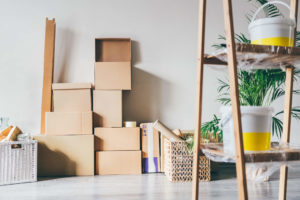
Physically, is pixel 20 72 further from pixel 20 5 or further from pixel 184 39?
pixel 184 39

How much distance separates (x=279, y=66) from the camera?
125 centimetres

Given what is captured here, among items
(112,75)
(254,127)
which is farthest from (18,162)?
(254,127)

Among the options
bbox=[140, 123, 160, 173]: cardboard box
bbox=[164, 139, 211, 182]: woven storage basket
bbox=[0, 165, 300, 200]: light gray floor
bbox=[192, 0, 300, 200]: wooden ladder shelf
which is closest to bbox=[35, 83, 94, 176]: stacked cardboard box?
bbox=[0, 165, 300, 200]: light gray floor

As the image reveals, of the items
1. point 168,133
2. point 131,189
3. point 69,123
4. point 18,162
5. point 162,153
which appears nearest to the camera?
point 131,189

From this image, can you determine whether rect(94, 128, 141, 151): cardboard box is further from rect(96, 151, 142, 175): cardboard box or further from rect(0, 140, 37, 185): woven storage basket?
rect(0, 140, 37, 185): woven storage basket

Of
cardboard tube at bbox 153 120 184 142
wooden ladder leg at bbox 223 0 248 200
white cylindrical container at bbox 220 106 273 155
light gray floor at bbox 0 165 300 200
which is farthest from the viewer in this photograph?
cardboard tube at bbox 153 120 184 142

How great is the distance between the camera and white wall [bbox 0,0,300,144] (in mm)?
2645

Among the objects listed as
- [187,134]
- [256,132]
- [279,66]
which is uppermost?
[279,66]

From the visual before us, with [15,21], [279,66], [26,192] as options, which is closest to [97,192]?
[26,192]

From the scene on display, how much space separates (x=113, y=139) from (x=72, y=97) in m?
0.54

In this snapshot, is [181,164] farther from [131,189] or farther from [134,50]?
[134,50]

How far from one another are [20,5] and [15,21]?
169 mm

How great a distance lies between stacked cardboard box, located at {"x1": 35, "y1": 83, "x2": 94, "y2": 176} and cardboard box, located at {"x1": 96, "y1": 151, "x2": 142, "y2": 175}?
8cm

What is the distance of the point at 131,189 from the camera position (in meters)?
1.95
